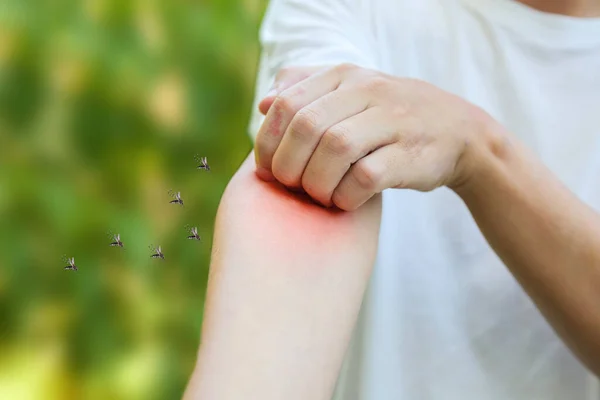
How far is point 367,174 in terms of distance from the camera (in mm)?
404

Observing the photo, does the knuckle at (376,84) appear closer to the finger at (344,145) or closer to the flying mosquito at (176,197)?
the finger at (344,145)

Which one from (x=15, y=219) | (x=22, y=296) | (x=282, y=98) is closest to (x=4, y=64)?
(x=15, y=219)

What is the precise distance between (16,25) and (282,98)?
30.0 inches

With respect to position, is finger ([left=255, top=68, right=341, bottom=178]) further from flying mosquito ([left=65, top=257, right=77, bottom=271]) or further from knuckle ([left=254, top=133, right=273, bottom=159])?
flying mosquito ([left=65, top=257, right=77, bottom=271])

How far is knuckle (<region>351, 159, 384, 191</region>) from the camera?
40 centimetres

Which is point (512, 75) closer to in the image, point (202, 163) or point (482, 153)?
point (482, 153)

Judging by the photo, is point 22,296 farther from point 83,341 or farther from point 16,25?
point 16,25

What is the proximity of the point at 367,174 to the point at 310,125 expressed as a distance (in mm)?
51

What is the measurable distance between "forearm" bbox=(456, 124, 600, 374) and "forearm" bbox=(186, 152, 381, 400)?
4.0 inches

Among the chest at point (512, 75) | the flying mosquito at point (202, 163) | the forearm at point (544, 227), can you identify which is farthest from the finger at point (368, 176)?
the flying mosquito at point (202, 163)

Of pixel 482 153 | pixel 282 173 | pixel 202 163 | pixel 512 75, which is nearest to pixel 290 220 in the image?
pixel 282 173

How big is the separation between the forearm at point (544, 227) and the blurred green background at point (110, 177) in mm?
679

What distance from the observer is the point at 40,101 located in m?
1.01

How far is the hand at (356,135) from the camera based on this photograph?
0.40 meters
